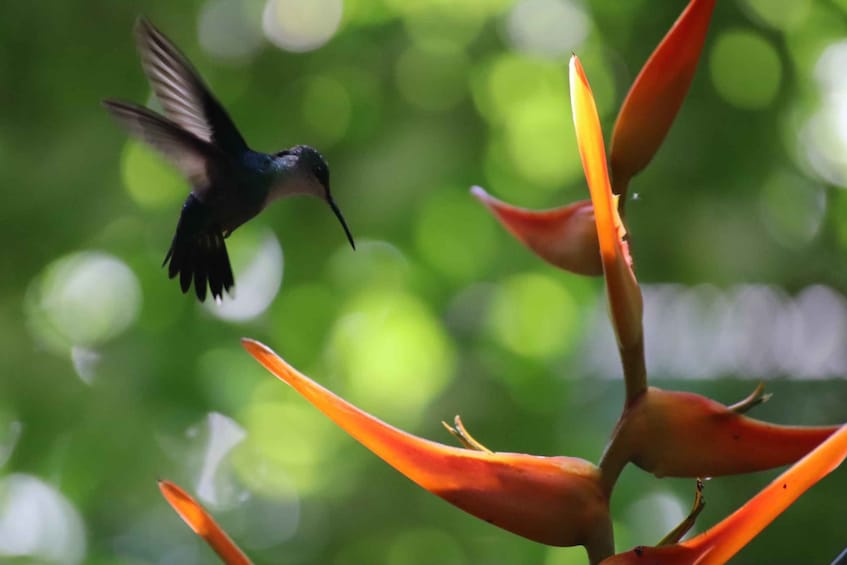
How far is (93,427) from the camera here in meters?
1.13

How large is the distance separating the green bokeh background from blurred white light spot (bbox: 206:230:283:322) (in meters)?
0.01

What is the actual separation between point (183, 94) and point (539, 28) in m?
0.92

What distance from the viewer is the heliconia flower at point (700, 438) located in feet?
1.10

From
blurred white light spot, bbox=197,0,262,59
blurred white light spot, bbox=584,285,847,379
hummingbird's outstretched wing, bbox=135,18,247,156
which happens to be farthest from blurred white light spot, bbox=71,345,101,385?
hummingbird's outstretched wing, bbox=135,18,247,156

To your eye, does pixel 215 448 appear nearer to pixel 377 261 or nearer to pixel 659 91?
pixel 377 261

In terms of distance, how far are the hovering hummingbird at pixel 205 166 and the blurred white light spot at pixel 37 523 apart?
2.62 feet

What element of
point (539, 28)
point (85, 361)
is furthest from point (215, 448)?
point (539, 28)

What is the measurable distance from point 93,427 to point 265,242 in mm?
290

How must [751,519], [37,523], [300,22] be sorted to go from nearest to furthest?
1. [751,519]
2. [37,523]
3. [300,22]

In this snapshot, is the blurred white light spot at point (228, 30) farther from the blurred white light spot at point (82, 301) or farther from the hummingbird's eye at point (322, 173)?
the hummingbird's eye at point (322, 173)

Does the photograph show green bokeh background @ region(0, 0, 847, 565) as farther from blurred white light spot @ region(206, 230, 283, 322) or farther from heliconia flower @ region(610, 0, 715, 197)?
heliconia flower @ region(610, 0, 715, 197)

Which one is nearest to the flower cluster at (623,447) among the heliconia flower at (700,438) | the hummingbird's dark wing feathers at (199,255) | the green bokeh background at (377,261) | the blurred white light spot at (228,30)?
the heliconia flower at (700,438)

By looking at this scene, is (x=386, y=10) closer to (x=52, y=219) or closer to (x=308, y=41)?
(x=308, y=41)

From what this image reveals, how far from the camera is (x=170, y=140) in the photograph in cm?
44
